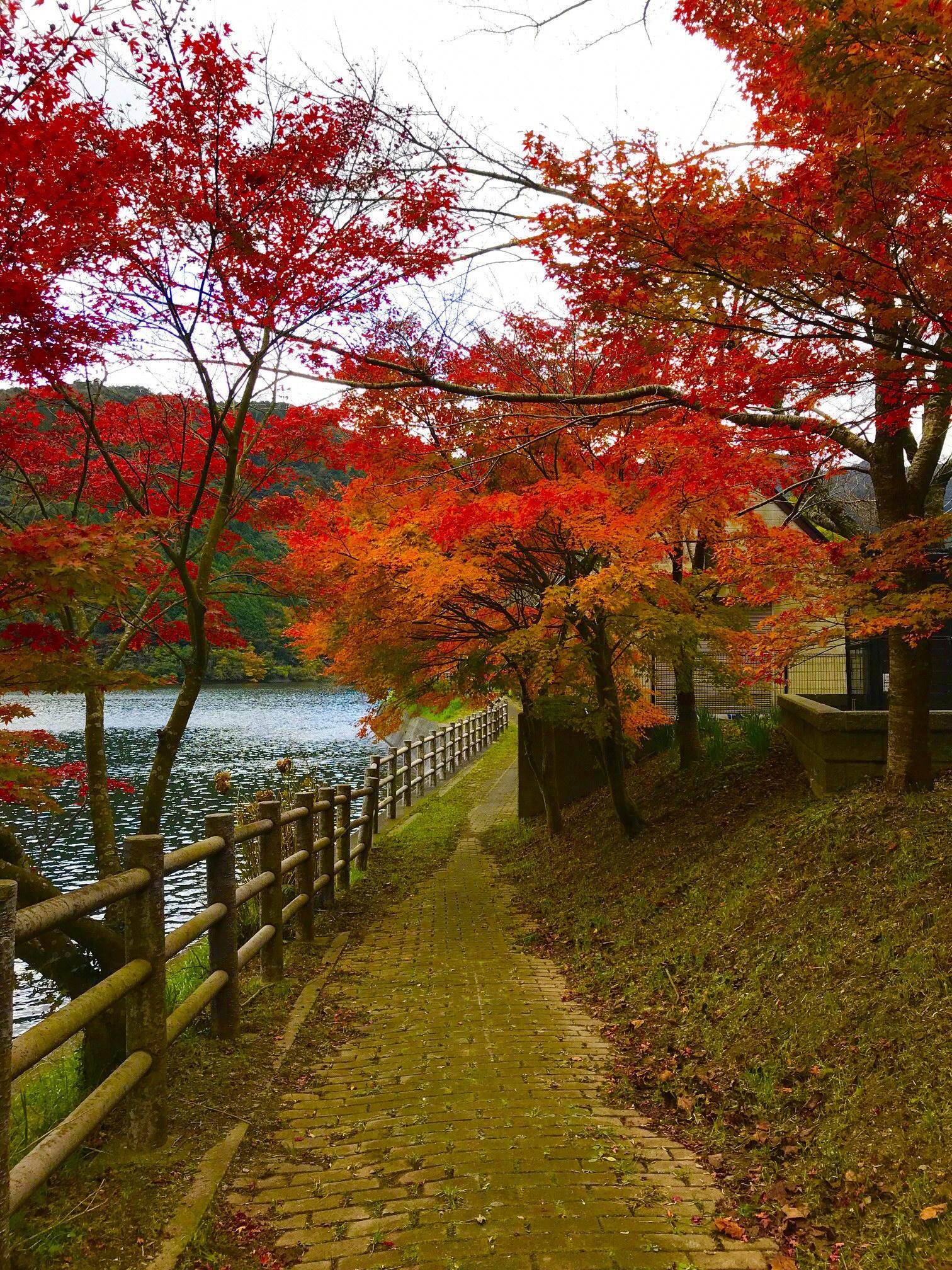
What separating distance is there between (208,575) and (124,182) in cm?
260

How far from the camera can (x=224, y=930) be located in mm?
4645

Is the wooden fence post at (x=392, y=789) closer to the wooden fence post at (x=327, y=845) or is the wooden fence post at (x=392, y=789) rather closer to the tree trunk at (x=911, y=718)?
the wooden fence post at (x=327, y=845)

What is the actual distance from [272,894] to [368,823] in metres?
5.47

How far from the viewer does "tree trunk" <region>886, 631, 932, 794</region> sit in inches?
251

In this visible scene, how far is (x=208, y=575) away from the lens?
20.7 ft

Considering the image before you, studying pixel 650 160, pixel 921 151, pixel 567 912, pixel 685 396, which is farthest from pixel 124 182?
pixel 567 912

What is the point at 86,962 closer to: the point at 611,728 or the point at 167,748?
the point at 167,748

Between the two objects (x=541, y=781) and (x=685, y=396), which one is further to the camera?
(x=541, y=781)

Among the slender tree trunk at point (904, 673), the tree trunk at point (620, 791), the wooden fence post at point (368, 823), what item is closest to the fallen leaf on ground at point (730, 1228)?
the slender tree trunk at point (904, 673)

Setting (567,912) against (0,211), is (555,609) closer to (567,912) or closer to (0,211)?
(567,912)

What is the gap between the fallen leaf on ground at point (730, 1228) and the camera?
115 inches

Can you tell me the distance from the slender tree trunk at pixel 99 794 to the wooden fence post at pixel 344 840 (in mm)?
3069

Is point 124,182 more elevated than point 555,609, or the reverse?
point 124,182

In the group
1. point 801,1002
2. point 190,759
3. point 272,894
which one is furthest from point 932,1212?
Result: point 190,759
